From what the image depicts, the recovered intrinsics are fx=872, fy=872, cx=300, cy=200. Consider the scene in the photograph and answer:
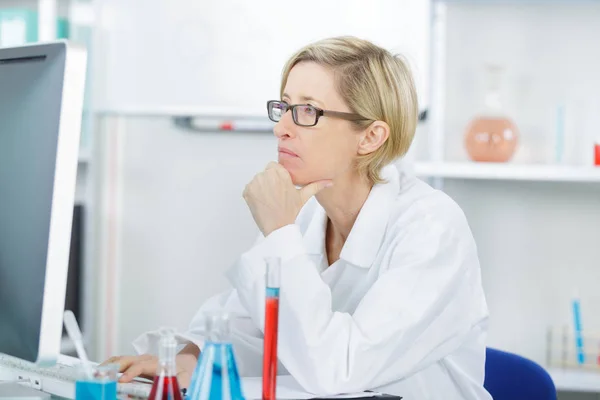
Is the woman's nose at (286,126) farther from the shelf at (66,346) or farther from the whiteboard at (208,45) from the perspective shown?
the shelf at (66,346)

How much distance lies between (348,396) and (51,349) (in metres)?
0.41

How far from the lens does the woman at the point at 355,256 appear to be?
133 cm

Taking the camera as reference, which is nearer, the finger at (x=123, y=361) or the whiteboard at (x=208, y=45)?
the finger at (x=123, y=361)

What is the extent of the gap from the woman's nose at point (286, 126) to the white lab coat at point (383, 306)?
20cm

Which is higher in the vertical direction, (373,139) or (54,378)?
(373,139)

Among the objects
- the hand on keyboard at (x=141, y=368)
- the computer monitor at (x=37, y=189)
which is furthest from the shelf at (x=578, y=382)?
the computer monitor at (x=37, y=189)

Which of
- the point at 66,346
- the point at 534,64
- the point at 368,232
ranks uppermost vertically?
the point at 534,64

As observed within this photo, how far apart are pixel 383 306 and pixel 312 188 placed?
1.11 ft

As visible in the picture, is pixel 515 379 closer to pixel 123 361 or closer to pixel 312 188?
pixel 312 188

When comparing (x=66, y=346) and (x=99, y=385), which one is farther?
(x=66, y=346)

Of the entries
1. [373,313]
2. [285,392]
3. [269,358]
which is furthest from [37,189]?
[373,313]

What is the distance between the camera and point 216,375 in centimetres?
101

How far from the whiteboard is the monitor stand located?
5.24ft

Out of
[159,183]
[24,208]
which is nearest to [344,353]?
[24,208]
